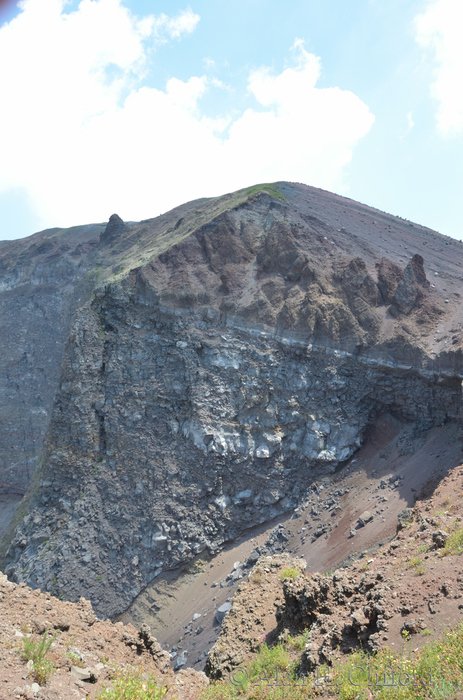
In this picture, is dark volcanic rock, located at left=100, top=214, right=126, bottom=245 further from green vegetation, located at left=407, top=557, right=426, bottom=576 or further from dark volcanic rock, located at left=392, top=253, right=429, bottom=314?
green vegetation, located at left=407, top=557, right=426, bottom=576

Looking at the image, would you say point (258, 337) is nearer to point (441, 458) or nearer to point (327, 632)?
point (441, 458)

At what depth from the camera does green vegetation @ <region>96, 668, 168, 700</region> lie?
5.24 m

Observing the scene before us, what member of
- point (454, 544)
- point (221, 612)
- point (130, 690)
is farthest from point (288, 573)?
point (221, 612)

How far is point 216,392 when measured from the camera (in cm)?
2020

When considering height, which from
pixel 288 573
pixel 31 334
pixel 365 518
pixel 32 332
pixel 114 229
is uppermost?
pixel 114 229

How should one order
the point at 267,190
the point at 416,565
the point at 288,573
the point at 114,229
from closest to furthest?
the point at 416,565
the point at 288,573
the point at 267,190
the point at 114,229

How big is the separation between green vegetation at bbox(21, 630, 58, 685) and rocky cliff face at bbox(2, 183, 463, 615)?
12952 mm

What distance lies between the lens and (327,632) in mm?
6762

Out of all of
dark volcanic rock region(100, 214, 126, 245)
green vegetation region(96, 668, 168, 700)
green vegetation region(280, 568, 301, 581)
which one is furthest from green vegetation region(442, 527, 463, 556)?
dark volcanic rock region(100, 214, 126, 245)

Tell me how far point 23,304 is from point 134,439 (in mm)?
27711

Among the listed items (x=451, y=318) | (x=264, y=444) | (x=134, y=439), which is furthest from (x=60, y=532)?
(x=451, y=318)

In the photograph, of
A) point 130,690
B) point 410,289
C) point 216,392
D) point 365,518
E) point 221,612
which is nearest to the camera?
point 130,690

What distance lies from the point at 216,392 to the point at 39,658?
15207 mm

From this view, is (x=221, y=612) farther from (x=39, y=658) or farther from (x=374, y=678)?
(x=374, y=678)
